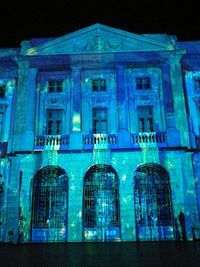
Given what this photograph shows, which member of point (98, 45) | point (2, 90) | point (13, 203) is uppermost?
point (98, 45)

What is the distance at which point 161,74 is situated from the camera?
2362 centimetres

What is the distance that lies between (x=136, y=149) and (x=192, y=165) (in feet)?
14.0

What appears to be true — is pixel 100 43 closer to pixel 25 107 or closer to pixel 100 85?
pixel 100 85

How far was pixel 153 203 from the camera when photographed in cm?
2008

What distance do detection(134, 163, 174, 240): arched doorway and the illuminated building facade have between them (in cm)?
7

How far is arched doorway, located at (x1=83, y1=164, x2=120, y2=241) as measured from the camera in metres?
19.4

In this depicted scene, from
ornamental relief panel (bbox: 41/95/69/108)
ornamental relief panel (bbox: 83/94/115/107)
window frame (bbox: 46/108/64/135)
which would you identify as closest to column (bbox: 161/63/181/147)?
ornamental relief panel (bbox: 83/94/115/107)

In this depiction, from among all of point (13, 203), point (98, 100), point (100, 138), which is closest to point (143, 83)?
point (98, 100)

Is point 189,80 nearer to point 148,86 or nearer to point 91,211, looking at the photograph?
point 148,86

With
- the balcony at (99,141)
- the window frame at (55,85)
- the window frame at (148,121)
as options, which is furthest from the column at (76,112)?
the window frame at (148,121)

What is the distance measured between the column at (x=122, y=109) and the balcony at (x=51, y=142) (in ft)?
12.8

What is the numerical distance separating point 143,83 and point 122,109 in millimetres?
3410

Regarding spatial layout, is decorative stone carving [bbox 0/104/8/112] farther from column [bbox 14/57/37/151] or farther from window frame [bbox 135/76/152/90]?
window frame [bbox 135/76/152/90]

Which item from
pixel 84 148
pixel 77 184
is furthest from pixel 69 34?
pixel 77 184
